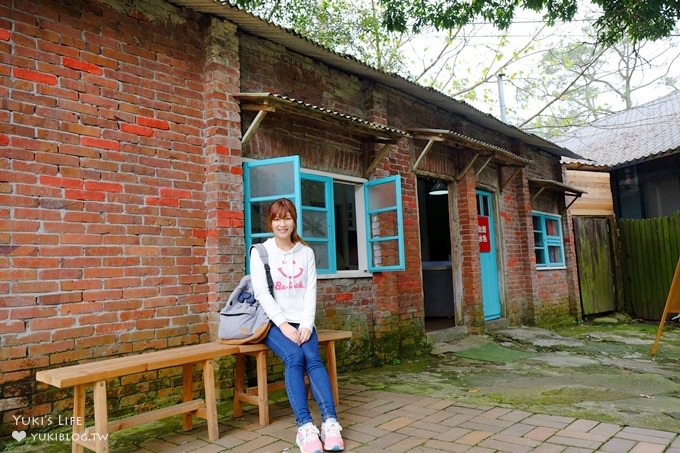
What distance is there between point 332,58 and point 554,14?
11.0ft

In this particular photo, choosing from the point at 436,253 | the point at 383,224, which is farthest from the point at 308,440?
the point at 436,253

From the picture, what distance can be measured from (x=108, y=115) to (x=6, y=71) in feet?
2.37

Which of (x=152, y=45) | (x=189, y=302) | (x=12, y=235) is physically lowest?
(x=189, y=302)

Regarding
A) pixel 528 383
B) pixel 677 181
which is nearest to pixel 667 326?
pixel 677 181

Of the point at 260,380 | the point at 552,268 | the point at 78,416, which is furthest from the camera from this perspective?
the point at 552,268

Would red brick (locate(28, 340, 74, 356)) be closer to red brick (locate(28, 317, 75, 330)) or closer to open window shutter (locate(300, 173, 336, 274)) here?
red brick (locate(28, 317, 75, 330))

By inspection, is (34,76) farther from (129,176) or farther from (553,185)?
(553,185)

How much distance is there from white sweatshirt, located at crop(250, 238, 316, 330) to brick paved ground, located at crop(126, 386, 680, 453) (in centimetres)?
79

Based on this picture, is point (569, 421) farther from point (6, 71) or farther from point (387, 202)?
point (6, 71)

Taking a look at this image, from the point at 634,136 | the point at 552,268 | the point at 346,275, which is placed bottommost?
the point at 552,268

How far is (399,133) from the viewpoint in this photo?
572 centimetres

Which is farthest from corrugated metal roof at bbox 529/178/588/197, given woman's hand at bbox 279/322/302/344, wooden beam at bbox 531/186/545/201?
woman's hand at bbox 279/322/302/344

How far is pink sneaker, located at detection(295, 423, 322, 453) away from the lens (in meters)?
2.89

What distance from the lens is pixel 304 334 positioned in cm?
346
